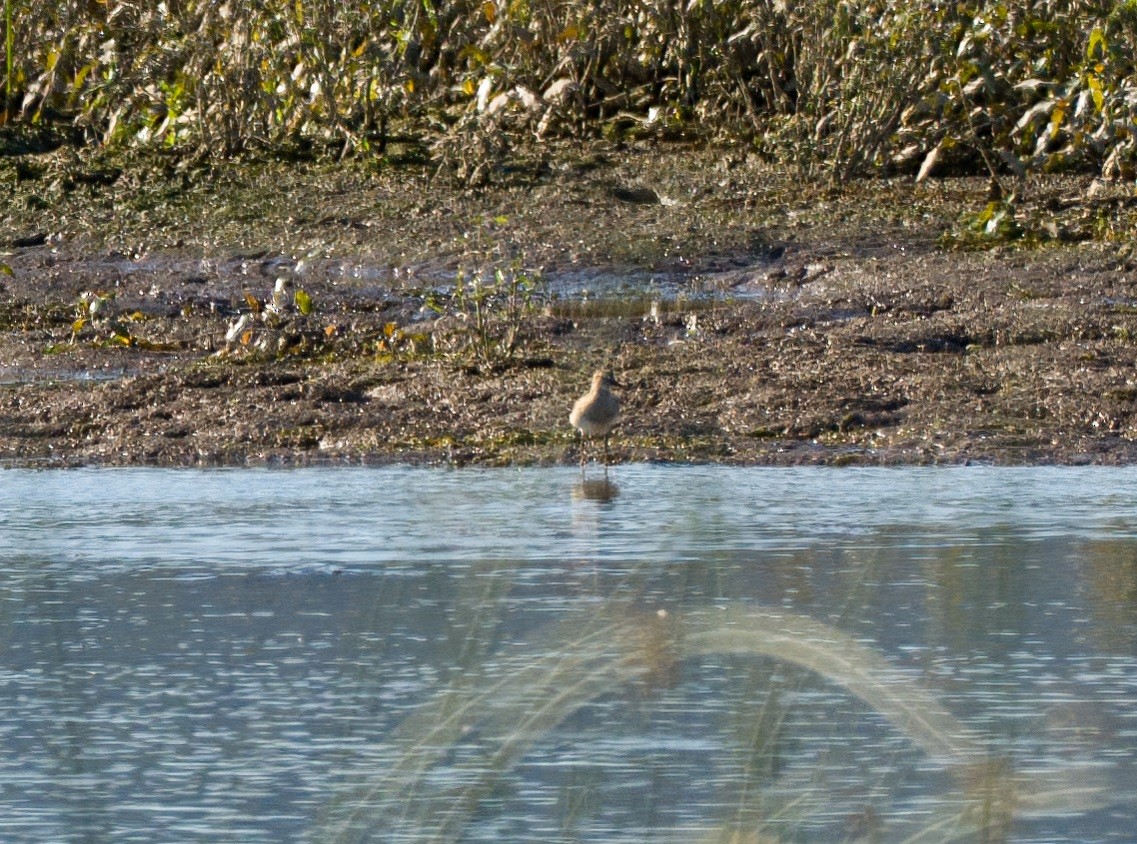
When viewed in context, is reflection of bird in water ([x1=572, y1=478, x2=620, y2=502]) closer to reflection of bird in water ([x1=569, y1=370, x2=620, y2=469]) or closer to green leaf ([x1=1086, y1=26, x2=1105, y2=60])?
reflection of bird in water ([x1=569, y1=370, x2=620, y2=469])

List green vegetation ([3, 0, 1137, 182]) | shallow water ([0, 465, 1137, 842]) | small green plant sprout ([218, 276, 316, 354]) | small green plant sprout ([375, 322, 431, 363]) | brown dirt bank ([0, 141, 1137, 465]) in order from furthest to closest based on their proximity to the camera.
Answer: green vegetation ([3, 0, 1137, 182]), small green plant sprout ([218, 276, 316, 354]), small green plant sprout ([375, 322, 431, 363]), brown dirt bank ([0, 141, 1137, 465]), shallow water ([0, 465, 1137, 842])

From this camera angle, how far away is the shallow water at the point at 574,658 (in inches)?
138

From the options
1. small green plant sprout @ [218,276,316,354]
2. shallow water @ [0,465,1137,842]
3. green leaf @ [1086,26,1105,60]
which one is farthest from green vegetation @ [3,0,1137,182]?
shallow water @ [0,465,1137,842]

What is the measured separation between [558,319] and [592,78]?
456 centimetres

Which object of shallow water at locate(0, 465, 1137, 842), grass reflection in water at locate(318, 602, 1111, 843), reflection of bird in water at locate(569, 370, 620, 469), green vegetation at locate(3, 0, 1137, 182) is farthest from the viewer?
green vegetation at locate(3, 0, 1137, 182)

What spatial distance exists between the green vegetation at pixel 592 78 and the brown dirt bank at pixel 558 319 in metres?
0.38

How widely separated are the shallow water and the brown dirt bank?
2.24 feet

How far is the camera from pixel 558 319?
959 centimetres

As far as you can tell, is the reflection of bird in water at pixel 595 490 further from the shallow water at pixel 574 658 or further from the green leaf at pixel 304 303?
the green leaf at pixel 304 303

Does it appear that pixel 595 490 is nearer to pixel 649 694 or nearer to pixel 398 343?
pixel 649 694

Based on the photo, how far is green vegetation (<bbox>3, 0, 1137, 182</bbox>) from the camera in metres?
12.1

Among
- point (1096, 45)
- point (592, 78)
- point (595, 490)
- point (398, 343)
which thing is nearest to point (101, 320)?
point (398, 343)

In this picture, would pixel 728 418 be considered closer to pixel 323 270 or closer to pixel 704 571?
pixel 704 571

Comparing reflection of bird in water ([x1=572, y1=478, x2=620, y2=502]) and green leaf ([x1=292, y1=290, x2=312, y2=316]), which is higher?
green leaf ([x1=292, y1=290, x2=312, y2=316])
